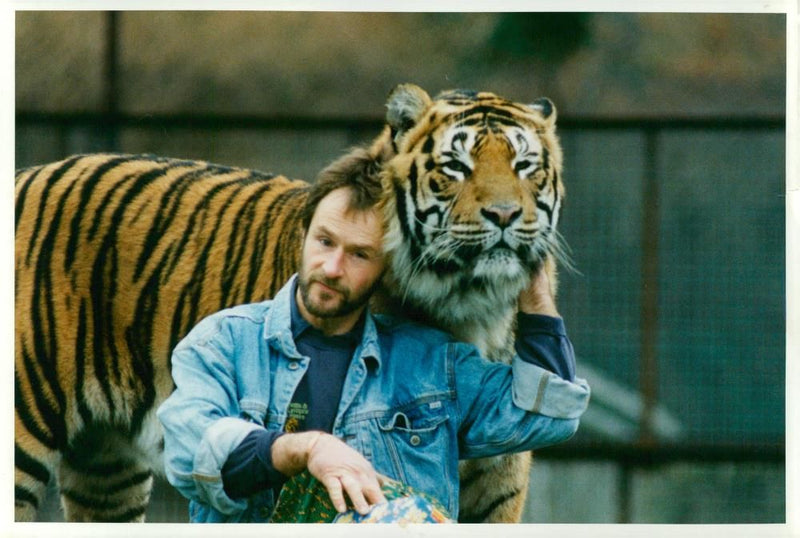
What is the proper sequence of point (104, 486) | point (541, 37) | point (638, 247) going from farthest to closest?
point (541, 37)
point (638, 247)
point (104, 486)

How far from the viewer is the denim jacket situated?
2672mm

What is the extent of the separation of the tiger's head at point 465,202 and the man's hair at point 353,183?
0.10ft

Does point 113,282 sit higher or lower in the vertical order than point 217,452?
higher

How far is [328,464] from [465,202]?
0.69 m

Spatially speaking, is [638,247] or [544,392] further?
[638,247]

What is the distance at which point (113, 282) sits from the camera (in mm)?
3166

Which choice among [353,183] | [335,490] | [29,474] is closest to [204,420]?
[335,490]

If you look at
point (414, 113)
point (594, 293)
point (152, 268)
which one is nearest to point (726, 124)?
point (594, 293)

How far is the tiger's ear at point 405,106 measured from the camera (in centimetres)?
284

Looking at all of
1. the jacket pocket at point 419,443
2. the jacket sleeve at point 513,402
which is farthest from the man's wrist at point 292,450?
the jacket sleeve at point 513,402

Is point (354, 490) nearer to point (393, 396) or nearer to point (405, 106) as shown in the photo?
point (393, 396)

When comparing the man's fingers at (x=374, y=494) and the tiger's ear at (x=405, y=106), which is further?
the tiger's ear at (x=405, y=106)

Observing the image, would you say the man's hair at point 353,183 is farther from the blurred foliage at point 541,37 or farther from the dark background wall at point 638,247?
the blurred foliage at point 541,37

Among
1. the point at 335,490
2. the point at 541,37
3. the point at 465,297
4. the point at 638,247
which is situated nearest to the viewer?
the point at 335,490
